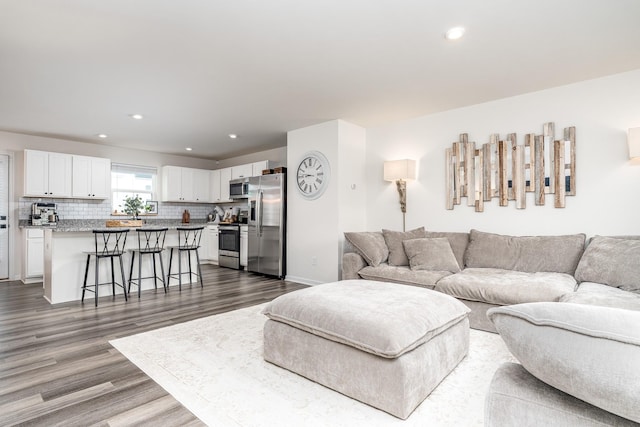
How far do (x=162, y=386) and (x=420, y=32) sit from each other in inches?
124

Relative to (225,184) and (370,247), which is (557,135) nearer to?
(370,247)

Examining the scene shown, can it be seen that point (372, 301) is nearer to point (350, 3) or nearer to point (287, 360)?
point (287, 360)

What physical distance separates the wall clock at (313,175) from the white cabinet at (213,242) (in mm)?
2942

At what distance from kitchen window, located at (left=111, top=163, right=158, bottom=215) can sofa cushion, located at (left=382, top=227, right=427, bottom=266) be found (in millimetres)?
5521

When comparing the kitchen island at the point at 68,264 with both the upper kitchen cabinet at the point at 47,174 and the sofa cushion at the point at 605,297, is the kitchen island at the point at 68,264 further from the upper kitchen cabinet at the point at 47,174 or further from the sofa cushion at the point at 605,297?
the sofa cushion at the point at 605,297

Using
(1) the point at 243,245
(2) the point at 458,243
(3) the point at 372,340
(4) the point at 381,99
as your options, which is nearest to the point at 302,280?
(1) the point at 243,245

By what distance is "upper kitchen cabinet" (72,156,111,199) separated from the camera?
20.4 feet

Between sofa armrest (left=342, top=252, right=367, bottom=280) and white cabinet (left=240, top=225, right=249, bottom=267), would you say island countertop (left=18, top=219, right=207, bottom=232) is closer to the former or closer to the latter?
white cabinet (left=240, top=225, right=249, bottom=267)

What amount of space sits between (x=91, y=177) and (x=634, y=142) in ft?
25.9

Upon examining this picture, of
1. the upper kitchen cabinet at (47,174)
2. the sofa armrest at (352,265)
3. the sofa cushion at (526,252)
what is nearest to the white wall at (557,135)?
the sofa cushion at (526,252)

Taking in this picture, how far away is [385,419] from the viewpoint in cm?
179

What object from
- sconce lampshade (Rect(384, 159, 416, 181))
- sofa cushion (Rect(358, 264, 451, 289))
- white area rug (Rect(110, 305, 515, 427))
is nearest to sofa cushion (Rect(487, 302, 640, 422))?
white area rug (Rect(110, 305, 515, 427))

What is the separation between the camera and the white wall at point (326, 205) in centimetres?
505

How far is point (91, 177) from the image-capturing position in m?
6.38
